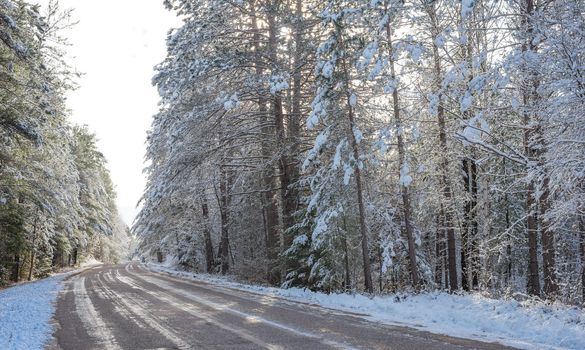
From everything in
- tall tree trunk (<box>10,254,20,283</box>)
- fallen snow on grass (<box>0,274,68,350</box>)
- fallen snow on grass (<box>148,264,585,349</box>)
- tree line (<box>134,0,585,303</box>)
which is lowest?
tall tree trunk (<box>10,254,20,283</box>)

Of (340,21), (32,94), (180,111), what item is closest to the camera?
(340,21)

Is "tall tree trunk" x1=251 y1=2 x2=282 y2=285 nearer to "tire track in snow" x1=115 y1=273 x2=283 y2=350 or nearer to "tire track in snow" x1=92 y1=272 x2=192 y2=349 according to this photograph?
"tire track in snow" x1=115 y1=273 x2=283 y2=350

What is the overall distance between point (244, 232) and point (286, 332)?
78.6ft

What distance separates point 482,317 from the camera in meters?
8.56

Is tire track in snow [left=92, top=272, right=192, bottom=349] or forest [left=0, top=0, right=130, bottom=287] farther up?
forest [left=0, top=0, right=130, bottom=287]

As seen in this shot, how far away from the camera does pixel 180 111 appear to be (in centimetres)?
1764

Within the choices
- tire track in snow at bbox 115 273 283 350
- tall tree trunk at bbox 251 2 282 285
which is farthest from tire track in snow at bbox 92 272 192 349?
tall tree trunk at bbox 251 2 282 285

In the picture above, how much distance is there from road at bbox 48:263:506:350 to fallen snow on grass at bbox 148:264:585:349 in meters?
0.65

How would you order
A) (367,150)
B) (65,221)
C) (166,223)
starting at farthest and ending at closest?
(166,223), (65,221), (367,150)

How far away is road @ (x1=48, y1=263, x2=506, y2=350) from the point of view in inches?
265

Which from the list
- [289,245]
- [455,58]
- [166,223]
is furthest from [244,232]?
[455,58]

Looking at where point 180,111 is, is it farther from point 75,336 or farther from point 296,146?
point 75,336

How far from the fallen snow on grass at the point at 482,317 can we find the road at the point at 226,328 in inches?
25.5

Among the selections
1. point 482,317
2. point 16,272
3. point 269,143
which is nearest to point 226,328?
point 482,317
